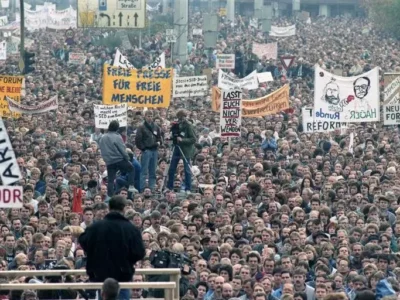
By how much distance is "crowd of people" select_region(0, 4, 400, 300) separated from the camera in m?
16.7

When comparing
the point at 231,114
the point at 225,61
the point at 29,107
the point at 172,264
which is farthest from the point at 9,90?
the point at 225,61

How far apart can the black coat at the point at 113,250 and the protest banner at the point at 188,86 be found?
2211cm

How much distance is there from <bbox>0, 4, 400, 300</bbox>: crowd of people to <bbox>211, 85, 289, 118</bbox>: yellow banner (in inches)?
12.2

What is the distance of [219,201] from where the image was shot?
22.5 meters

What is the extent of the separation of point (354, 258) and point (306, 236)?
1.65 meters

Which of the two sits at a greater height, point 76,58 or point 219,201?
point 76,58

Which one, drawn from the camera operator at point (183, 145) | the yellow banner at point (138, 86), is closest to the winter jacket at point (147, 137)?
the camera operator at point (183, 145)

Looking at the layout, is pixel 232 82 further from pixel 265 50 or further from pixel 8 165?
pixel 265 50

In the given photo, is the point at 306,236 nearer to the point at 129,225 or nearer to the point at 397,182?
the point at 397,182

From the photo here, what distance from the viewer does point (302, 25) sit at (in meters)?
101

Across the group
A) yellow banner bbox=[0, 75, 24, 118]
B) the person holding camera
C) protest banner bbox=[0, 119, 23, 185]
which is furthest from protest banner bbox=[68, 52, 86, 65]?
protest banner bbox=[0, 119, 23, 185]

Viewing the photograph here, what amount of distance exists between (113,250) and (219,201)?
951 cm

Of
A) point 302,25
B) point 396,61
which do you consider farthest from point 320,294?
point 302,25

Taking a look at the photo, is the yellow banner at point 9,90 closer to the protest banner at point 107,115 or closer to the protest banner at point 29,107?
the protest banner at point 29,107
